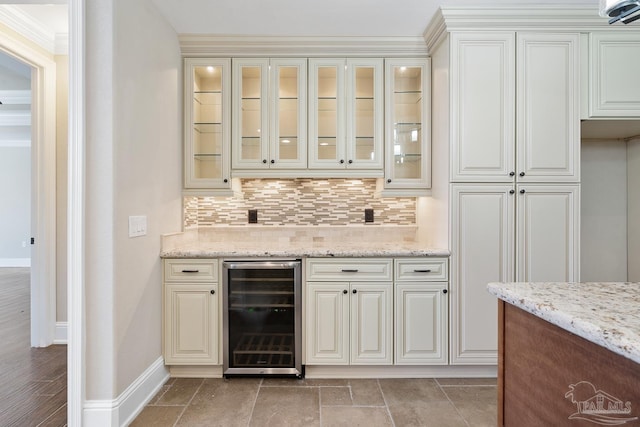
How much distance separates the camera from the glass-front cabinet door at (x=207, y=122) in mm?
2775

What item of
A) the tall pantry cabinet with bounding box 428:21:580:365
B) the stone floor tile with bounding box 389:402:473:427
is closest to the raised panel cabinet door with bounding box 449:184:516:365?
the tall pantry cabinet with bounding box 428:21:580:365

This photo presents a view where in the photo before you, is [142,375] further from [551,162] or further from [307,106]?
[551,162]

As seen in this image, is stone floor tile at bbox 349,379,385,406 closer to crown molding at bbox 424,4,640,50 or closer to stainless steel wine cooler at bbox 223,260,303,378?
stainless steel wine cooler at bbox 223,260,303,378

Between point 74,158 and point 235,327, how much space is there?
1507mm

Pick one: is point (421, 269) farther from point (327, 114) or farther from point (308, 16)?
point (308, 16)

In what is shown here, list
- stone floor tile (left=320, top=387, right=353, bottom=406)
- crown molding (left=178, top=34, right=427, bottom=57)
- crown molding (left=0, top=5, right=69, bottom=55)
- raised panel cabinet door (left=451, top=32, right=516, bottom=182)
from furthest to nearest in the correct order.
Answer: crown molding (left=178, top=34, right=427, bottom=57) → crown molding (left=0, top=5, right=69, bottom=55) → raised panel cabinet door (left=451, top=32, right=516, bottom=182) → stone floor tile (left=320, top=387, right=353, bottom=406)

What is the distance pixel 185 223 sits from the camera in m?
2.89

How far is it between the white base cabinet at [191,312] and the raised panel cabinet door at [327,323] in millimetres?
697

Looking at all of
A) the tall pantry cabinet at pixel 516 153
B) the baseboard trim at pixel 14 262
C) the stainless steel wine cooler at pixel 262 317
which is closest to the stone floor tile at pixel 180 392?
the stainless steel wine cooler at pixel 262 317

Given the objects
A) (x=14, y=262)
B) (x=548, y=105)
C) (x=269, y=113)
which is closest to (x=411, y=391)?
(x=548, y=105)

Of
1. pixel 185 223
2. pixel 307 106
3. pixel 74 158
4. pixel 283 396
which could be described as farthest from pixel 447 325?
pixel 74 158

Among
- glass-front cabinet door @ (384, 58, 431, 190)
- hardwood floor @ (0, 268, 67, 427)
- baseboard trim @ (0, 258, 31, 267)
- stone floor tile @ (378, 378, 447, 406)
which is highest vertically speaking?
glass-front cabinet door @ (384, 58, 431, 190)

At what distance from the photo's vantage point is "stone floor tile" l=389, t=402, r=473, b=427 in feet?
6.41

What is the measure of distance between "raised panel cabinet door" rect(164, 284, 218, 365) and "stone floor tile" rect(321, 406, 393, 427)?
943 mm
